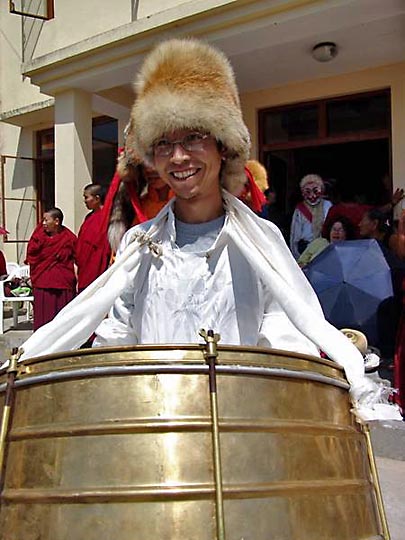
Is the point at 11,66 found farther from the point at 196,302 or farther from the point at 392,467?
the point at 196,302

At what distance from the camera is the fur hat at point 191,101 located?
5.56 feet

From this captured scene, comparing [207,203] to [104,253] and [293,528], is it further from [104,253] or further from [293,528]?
[104,253]

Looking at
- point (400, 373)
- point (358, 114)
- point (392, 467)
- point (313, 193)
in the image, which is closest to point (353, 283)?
point (400, 373)

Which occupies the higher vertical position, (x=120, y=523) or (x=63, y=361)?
(x=63, y=361)

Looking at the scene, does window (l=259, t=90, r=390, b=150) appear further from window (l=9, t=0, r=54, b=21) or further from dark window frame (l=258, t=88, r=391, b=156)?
window (l=9, t=0, r=54, b=21)

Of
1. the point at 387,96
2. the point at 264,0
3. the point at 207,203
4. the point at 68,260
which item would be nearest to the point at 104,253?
the point at 68,260

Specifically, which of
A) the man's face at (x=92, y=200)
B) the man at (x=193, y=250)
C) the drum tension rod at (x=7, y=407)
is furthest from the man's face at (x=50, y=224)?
the drum tension rod at (x=7, y=407)

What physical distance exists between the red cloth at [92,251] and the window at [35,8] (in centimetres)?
431

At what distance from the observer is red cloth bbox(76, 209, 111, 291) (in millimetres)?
4871

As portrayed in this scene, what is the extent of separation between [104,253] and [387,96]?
3.54m

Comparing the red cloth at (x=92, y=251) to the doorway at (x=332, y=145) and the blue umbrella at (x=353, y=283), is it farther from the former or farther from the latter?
the doorway at (x=332, y=145)

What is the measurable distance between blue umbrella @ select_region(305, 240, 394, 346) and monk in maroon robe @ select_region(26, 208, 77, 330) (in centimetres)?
259

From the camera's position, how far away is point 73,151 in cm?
685

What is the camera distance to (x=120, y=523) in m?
0.98
